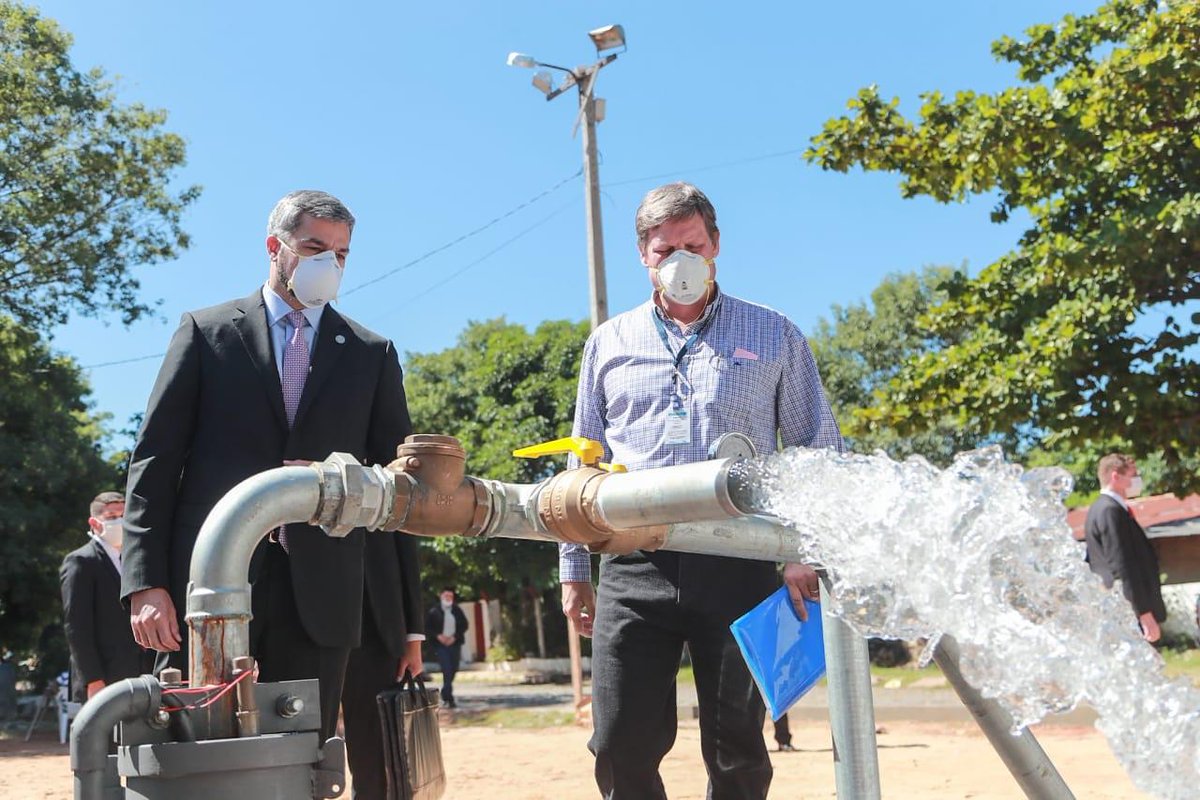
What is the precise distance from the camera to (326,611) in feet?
10.9

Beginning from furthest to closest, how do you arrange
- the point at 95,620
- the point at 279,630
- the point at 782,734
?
the point at 782,734
the point at 95,620
the point at 279,630

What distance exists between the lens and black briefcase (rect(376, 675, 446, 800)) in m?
3.05

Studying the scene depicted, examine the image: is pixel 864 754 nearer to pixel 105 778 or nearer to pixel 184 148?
pixel 105 778

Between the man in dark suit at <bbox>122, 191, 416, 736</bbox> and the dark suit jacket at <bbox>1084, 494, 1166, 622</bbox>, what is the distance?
689 centimetres

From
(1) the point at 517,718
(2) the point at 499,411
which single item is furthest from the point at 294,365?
(2) the point at 499,411

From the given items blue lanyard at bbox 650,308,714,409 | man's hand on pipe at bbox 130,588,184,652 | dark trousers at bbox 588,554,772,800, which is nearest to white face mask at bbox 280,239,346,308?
man's hand on pipe at bbox 130,588,184,652

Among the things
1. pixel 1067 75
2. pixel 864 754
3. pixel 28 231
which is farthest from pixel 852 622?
pixel 28 231

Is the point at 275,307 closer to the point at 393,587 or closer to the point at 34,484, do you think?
the point at 393,587

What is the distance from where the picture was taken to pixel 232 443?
335 cm

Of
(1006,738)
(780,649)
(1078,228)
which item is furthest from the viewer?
(1078,228)

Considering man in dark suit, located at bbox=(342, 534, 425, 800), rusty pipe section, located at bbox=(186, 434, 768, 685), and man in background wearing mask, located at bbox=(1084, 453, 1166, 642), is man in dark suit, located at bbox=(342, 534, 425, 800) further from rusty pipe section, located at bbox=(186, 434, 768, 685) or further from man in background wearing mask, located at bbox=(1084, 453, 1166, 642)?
man in background wearing mask, located at bbox=(1084, 453, 1166, 642)

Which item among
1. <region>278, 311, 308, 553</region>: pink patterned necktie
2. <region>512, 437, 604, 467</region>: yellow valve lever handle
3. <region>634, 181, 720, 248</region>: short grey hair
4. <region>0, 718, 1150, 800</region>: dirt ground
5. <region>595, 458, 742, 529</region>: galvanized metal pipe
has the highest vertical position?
<region>634, 181, 720, 248</region>: short grey hair

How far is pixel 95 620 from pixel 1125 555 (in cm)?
677

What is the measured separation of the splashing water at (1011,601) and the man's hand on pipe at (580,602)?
1.93m
